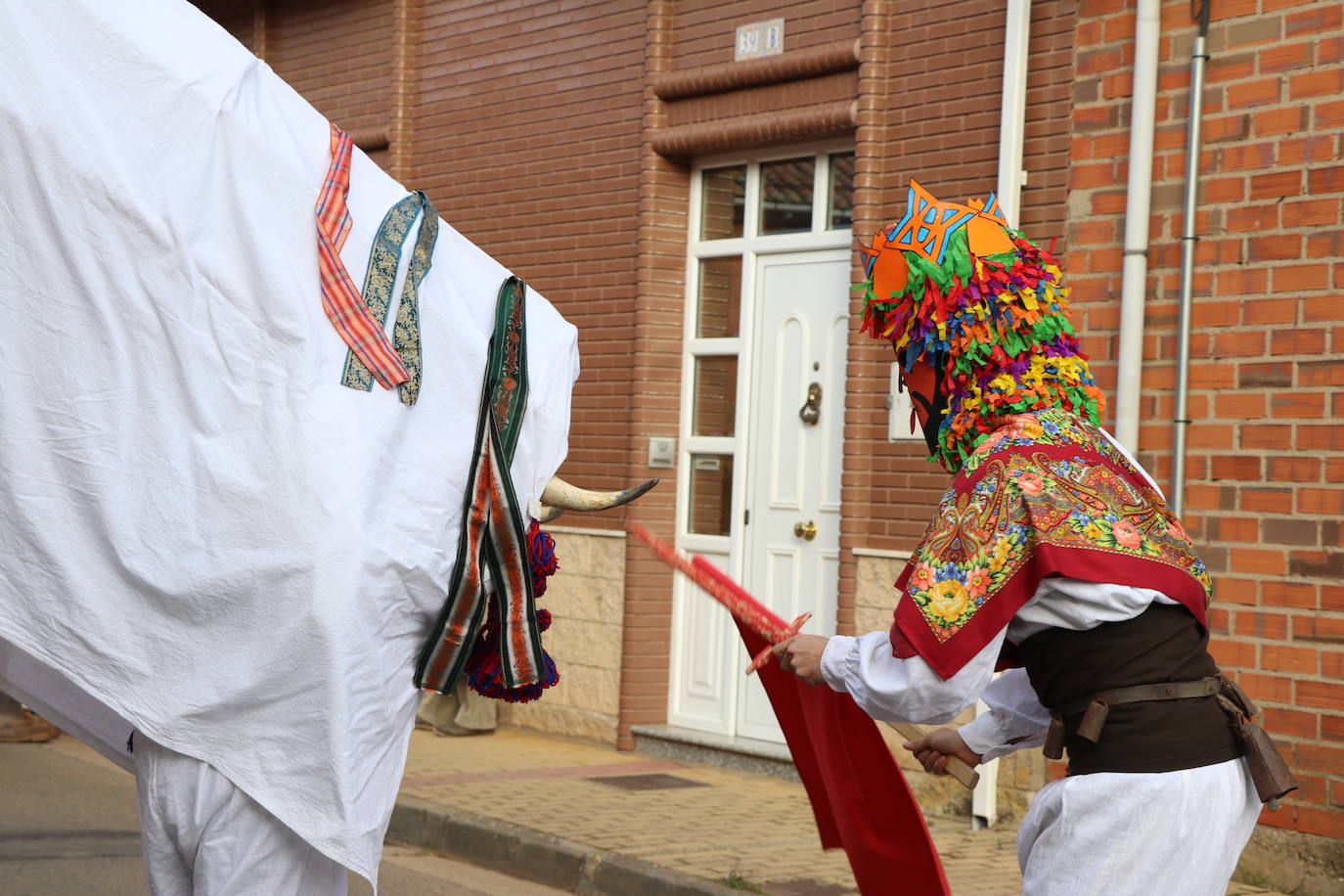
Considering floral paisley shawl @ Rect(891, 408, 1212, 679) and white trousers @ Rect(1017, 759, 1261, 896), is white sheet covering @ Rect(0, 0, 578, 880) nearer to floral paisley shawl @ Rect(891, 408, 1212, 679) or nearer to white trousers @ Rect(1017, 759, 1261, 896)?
floral paisley shawl @ Rect(891, 408, 1212, 679)

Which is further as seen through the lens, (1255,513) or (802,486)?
(802,486)

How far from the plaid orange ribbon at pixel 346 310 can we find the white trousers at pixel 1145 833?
1479mm

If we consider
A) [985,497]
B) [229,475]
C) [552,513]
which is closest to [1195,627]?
[985,497]

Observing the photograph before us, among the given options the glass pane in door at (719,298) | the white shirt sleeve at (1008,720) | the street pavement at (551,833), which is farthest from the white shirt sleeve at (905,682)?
the glass pane in door at (719,298)

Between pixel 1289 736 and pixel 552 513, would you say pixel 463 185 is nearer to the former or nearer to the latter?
pixel 1289 736

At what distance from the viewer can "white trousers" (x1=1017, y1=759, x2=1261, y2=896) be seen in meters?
2.79

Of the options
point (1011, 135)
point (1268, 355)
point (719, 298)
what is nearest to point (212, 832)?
point (1268, 355)

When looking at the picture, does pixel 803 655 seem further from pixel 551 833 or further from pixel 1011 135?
pixel 1011 135

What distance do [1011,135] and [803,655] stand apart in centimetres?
491

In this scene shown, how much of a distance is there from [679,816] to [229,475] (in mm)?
5426

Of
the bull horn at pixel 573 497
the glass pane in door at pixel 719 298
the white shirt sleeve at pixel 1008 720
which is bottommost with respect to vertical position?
the white shirt sleeve at pixel 1008 720

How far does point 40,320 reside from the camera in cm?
261

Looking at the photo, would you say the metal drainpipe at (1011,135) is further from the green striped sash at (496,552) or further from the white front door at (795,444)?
the green striped sash at (496,552)

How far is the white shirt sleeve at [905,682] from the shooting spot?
2830 millimetres
